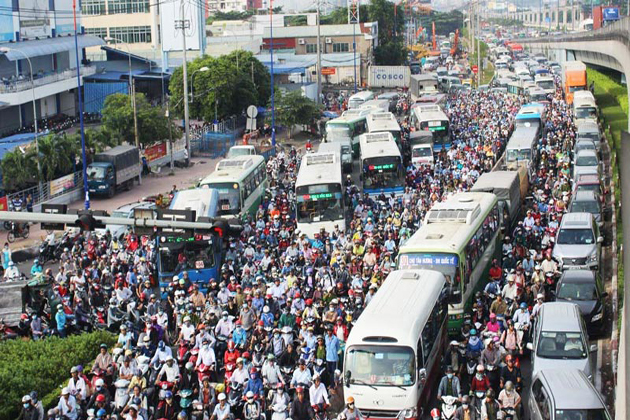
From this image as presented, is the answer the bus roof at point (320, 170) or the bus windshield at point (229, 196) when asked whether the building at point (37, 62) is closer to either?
the bus roof at point (320, 170)

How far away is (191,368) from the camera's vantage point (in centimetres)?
Answer: 1650

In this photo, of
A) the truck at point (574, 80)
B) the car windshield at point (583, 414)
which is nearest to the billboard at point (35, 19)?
the truck at point (574, 80)

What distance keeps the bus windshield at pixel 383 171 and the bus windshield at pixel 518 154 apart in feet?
19.0

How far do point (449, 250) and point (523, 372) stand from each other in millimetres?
2871

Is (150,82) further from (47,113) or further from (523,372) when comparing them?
(523,372)

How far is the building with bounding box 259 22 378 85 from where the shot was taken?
88562 millimetres

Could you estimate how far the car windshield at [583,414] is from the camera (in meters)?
13.5

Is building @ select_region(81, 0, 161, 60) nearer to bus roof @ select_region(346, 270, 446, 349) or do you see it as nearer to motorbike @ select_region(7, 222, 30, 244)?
motorbike @ select_region(7, 222, 30, 244)

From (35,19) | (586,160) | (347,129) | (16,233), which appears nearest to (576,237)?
(586,160)

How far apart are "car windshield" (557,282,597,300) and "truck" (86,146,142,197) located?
24.5 meters

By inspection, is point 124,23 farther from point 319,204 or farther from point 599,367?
point 599,367

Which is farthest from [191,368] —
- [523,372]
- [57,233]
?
[57,233]

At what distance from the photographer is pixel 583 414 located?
13.5m

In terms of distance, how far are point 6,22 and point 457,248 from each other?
4452 cm
